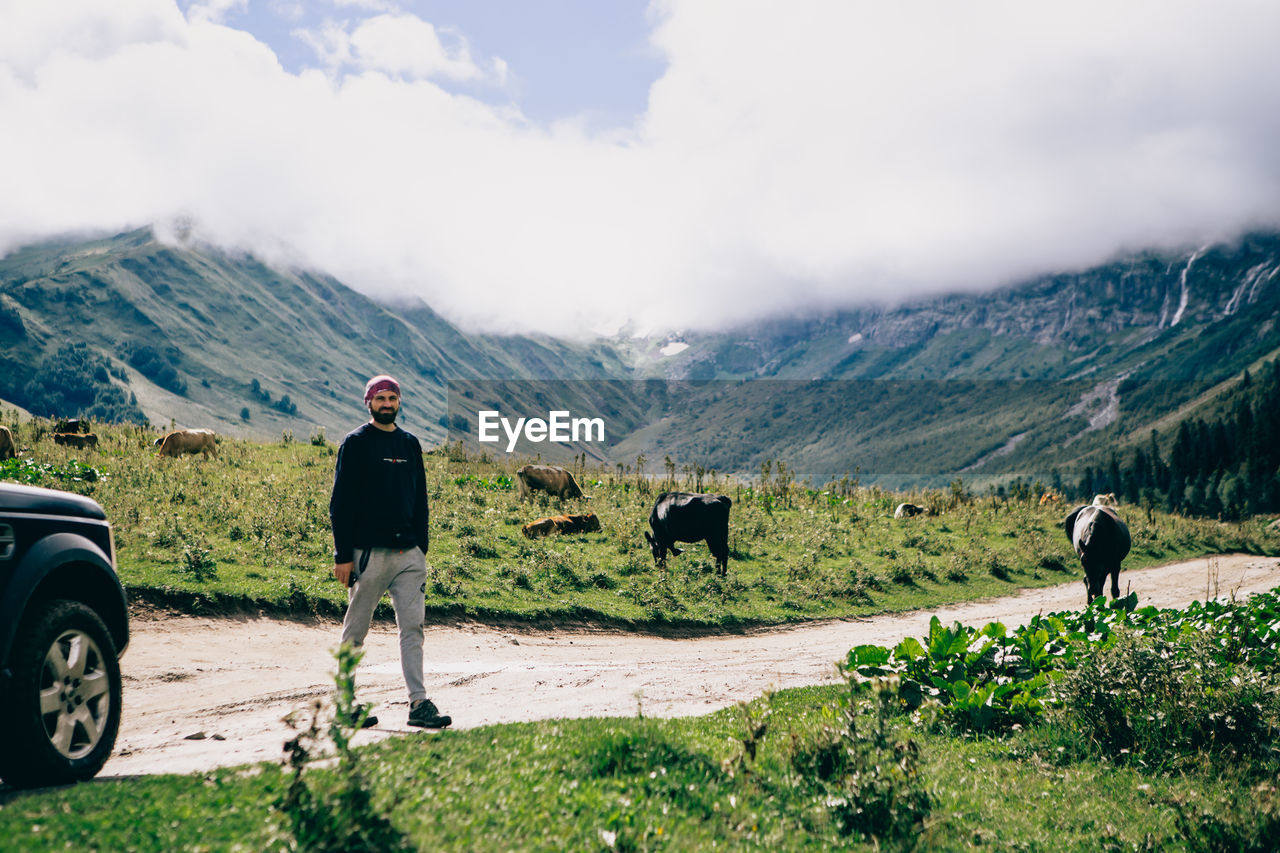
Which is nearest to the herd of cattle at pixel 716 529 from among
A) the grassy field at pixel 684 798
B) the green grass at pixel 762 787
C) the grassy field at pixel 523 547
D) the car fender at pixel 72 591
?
the grassy field at pixel 523 547

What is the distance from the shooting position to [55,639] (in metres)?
5.31

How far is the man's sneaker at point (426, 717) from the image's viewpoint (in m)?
7.49

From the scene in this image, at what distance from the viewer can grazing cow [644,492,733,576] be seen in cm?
2036

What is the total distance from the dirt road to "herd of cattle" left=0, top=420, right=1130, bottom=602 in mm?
4190

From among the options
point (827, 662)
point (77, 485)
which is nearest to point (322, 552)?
point (77, 485)

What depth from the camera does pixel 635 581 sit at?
18.2 m

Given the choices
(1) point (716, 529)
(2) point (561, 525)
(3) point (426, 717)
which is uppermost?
(2) point (561, 525)

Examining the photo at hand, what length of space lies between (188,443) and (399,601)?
20556 mm

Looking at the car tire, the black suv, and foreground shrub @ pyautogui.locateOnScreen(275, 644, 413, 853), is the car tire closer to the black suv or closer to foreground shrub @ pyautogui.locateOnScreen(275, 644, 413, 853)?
the black suv

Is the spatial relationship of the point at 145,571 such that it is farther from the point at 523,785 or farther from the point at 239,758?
the point at 523,785

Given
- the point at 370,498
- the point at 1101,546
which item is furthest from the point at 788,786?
the point at 1101,546

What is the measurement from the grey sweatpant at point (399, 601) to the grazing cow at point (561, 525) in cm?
1281

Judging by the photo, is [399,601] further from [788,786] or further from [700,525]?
[700,525]

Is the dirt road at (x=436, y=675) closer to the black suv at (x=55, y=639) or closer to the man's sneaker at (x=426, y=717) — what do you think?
the man's sneaker at (x=426, y=717)
